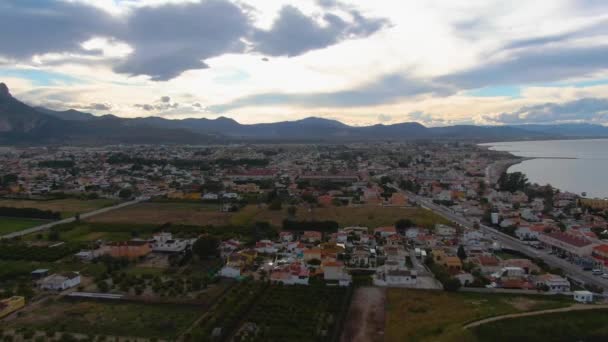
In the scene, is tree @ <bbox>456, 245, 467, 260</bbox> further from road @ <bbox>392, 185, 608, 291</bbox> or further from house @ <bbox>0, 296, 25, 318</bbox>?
house @ <bbox>0, 296, 25, 318</bbox>

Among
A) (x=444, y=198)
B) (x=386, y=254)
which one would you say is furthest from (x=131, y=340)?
(x=444, y=198)

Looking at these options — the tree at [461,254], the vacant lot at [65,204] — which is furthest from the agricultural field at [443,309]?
the vacant lot at [65,204]

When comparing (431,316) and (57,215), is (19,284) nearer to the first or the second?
(57,215)

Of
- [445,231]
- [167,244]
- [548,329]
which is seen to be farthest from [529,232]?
[167,244]

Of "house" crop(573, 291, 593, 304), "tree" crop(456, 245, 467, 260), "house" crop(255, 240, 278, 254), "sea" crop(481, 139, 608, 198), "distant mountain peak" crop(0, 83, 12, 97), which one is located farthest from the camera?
"distant mountain peak" crop(0, 83, 12, 97)

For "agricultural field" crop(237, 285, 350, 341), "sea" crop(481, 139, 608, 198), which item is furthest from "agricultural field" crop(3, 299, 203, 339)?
"sea" crop(481, 139, 608, 198)

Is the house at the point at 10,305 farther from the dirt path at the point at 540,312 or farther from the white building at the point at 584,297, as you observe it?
the white building at the point at 584,297

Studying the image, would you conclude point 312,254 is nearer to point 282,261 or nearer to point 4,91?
point 282,261
